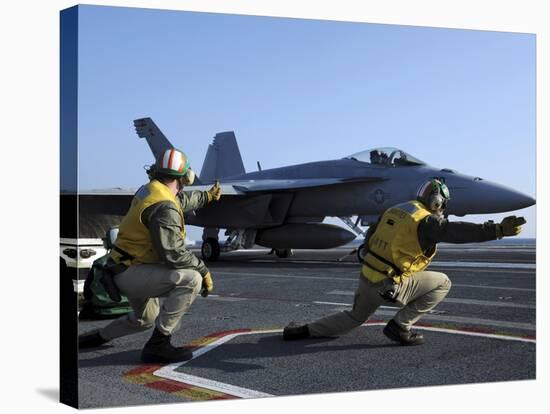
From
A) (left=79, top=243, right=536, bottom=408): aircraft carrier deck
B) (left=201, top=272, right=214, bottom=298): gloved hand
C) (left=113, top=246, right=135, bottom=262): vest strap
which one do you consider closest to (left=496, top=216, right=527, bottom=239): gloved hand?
(left=79, top=243, right=536, bottom=408): aircraft carrier deck

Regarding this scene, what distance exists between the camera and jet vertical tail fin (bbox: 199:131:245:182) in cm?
1911

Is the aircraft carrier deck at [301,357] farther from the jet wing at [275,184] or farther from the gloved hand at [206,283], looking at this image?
the jet wing at [275,184]

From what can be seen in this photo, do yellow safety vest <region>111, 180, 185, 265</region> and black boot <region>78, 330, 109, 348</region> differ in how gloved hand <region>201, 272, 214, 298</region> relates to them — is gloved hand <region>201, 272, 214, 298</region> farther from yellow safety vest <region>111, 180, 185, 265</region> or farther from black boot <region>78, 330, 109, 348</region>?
black boot <region>78, 330, 109, 348</region>

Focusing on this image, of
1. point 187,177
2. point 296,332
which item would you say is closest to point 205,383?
point 296,332

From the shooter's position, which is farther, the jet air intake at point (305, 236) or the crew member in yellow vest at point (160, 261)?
the jet air intake at point (305, 236)

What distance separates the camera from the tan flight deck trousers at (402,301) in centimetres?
526

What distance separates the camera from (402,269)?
16.9 ft

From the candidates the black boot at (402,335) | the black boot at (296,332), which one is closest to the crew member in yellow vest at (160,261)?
the black boot at (296,332)

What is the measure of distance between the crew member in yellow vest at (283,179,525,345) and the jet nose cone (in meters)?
7.12

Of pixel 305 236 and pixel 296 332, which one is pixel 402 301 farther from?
pixel 305 236

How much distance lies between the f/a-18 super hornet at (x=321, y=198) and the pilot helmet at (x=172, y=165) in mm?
5725

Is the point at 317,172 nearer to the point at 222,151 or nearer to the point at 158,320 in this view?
the point at 222,151

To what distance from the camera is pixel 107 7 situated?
4.79 m

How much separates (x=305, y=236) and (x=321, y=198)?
1006 millimetres
